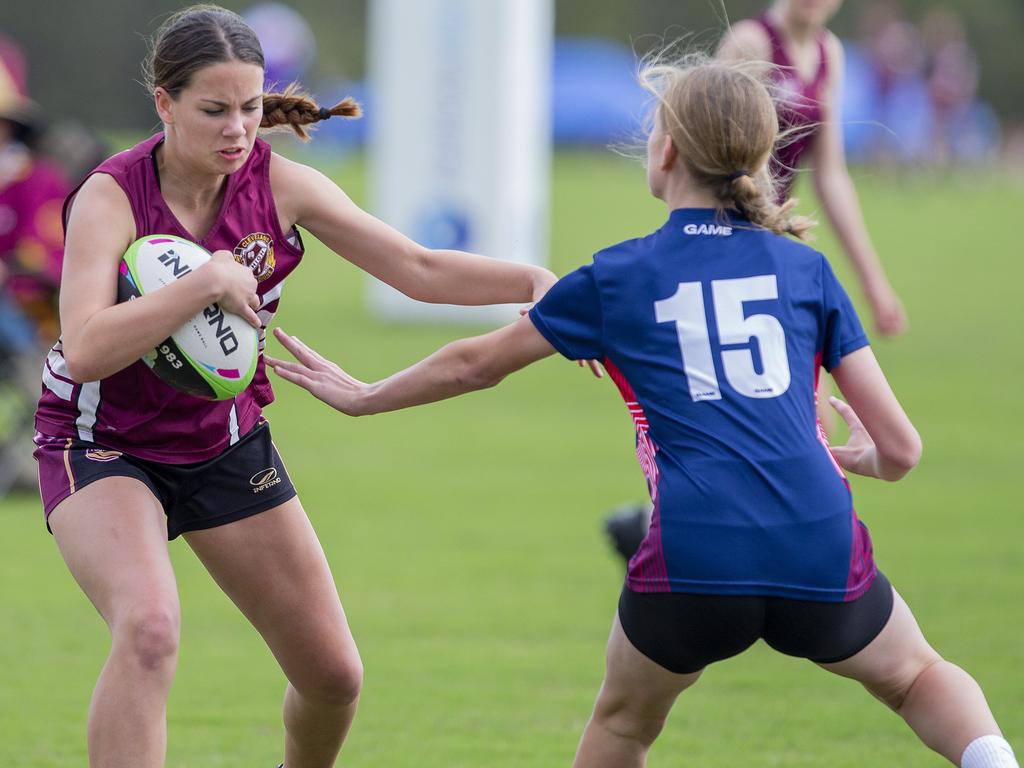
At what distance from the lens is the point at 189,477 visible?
3762 mm

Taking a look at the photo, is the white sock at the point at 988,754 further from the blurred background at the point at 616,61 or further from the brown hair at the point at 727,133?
the blurred background at the point at 616,61

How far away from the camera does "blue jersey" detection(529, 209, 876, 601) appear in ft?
10.5

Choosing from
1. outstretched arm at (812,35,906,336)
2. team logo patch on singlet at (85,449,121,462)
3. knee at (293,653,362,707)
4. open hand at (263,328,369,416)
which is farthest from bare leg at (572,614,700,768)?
outstretched arm at (812,35,906,336)

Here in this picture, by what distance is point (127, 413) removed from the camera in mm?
3727

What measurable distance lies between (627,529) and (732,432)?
2.80 metres

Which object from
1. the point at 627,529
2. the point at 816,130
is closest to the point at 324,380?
the point at 627,529

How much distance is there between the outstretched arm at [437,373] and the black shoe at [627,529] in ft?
7.72

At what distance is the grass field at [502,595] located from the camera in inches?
198

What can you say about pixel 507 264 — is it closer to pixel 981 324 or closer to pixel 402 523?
pixel 402 523

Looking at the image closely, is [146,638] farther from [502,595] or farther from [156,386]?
[502,595]

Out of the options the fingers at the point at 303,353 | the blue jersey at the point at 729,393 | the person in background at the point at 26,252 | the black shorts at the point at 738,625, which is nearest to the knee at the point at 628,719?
the black shorts at the point at 738,625

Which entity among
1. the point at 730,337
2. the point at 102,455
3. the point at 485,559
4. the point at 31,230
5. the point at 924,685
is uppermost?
the point at 730,337

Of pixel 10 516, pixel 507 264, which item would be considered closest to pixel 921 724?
pixel 507 264

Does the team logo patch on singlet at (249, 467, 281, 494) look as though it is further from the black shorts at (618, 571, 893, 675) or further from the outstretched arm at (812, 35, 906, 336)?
the outstretched arm at (812, 35, 906, 336)
